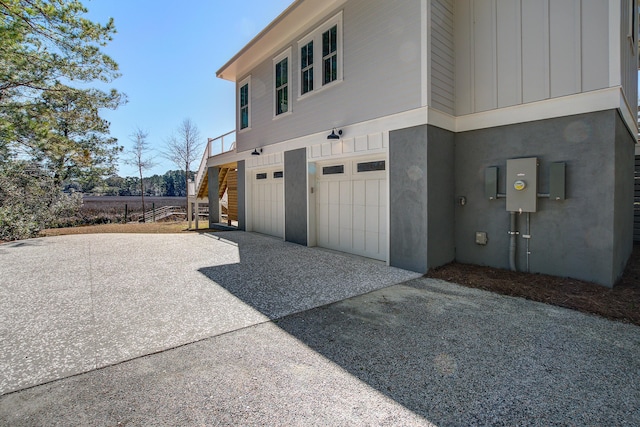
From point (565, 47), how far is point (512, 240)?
2.93 metres

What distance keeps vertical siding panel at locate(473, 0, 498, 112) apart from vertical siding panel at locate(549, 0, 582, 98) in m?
0.81

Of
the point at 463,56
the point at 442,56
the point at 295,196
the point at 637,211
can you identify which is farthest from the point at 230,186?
the point at 637,211

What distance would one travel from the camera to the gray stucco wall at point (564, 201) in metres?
4.29

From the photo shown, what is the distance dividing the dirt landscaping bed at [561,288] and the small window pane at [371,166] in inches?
87.2

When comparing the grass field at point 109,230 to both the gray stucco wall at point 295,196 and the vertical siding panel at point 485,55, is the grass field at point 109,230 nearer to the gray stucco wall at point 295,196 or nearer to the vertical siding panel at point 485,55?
the gray stucco wall at point 295,196

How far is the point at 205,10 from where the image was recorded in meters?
9.02

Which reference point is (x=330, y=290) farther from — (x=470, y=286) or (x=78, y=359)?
(x=78, y=359)

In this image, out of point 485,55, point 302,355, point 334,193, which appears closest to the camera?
point 302,355

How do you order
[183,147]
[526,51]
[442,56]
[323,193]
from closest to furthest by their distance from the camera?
[526,51] → [442,56] → [323,193] → [183,147]

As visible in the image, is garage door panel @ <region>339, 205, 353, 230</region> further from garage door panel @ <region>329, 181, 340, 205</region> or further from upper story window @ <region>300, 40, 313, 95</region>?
upper story window @ <region>300, 40, 313, 95</region>

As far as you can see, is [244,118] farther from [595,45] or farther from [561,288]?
[561,288]

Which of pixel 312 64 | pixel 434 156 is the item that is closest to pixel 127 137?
pixel 312 64

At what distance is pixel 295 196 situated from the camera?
324 inches

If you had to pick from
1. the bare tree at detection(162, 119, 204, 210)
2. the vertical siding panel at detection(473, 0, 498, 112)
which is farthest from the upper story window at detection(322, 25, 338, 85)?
the bare tree at detection(162, 119, 204, 210)
